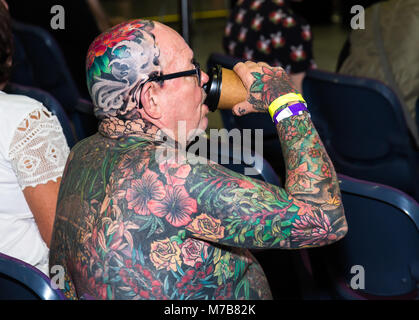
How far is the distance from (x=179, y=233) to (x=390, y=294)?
2.64 feet

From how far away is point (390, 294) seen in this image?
5.41 ft

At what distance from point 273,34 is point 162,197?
90.6 inches

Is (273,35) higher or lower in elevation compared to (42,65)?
higher

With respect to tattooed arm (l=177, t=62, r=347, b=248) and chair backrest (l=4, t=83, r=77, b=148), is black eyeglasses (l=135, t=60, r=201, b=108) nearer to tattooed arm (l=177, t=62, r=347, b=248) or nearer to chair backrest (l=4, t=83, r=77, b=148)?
tattooed arm (l=177, t=62, r=347, b=248)

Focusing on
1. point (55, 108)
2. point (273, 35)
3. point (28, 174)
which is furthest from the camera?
point (273, 35)

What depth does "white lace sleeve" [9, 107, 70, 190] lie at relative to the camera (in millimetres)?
1443

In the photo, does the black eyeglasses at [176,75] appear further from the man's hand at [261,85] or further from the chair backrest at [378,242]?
the chair backrest at [378,242]

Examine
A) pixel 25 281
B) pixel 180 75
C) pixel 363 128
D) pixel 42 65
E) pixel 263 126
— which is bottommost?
pixel 263 126

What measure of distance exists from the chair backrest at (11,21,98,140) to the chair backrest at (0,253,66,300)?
Result: 2.06 m

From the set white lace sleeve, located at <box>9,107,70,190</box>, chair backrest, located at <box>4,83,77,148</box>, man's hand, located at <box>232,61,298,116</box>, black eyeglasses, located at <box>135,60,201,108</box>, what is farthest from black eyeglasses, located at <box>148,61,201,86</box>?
chair backrest, located at <box>4,83,77,148</box>

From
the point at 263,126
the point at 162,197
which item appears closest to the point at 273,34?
the point at 263,126

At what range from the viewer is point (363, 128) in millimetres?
2535

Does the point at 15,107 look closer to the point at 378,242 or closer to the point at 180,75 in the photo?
the point at 180,75

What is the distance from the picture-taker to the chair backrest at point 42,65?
10.4 ft
